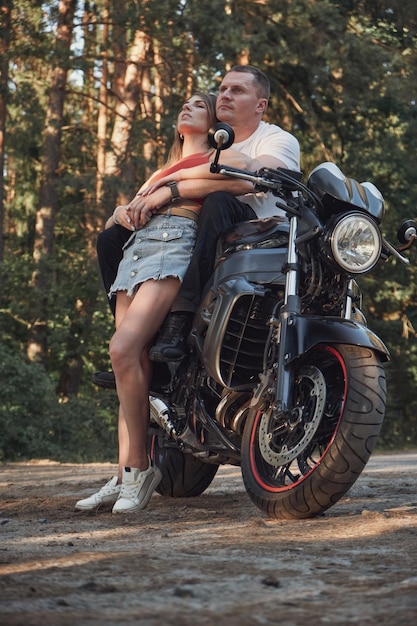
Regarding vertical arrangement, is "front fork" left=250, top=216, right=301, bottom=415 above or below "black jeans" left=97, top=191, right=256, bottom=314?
below

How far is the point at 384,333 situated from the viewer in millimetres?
26859

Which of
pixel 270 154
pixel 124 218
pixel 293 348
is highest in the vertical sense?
pixel 270 154

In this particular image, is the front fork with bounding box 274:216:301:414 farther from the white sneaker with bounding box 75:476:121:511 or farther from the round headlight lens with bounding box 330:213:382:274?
the white sneaker with bounding box 75:476:121:511

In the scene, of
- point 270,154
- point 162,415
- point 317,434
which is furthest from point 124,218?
point 317,434

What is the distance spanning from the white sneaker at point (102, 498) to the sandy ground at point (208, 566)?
5 cm

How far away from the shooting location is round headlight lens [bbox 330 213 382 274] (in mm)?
4711

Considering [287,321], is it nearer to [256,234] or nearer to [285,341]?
[285,341]

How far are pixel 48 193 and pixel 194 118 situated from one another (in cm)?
1937

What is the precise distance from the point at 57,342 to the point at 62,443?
21.2ft

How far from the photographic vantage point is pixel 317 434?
15.3 ft

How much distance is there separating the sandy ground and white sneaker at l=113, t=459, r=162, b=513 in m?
0.07

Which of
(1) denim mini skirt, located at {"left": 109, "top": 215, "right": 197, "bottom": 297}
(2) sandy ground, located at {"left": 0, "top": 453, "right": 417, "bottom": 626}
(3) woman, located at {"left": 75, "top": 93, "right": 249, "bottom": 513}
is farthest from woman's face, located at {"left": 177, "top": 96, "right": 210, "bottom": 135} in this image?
(2) sandy ground, located at {"left": 0, "top": 453, "right": 417, "bottom": 626}

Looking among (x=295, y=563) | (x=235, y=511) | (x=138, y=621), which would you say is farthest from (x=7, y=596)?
(x=235, y=511)

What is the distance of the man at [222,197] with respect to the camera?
17.5 feet
